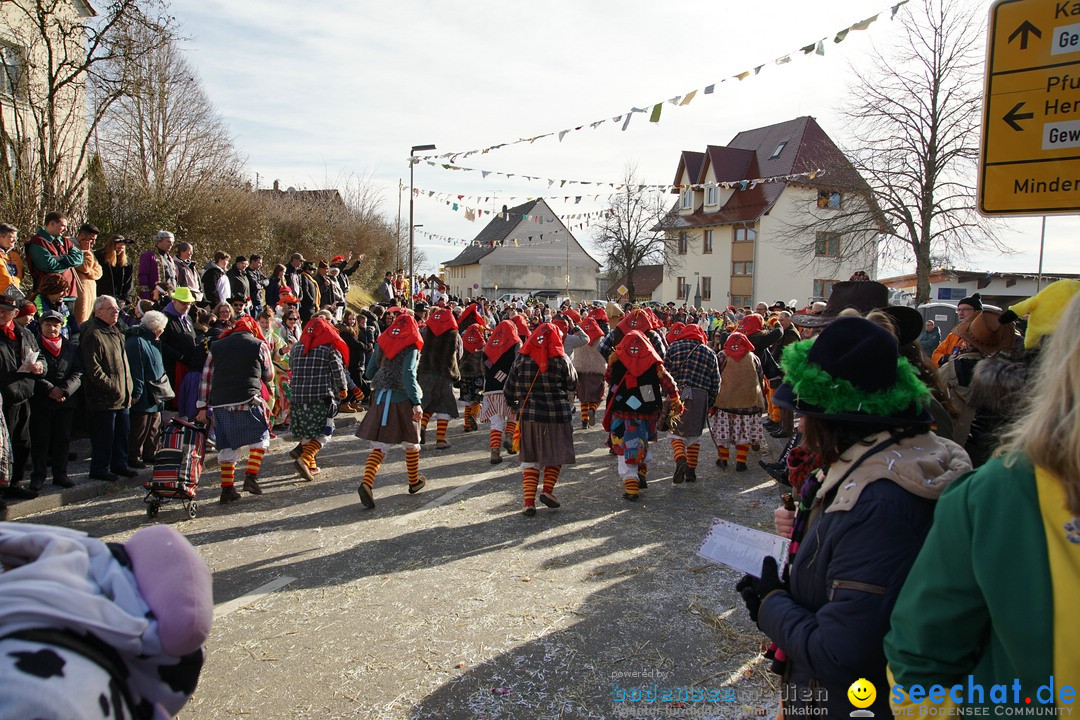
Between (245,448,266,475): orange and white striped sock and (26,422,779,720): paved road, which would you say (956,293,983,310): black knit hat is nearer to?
(26,422,779,720): paved road

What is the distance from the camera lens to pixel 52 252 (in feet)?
29.0

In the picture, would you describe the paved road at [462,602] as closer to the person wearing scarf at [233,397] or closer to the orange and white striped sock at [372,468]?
the orange and white striped sock at [372,468]

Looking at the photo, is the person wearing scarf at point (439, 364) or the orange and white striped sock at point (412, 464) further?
the person wearing scarf at point (439, 364)

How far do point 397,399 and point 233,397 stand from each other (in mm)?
1710

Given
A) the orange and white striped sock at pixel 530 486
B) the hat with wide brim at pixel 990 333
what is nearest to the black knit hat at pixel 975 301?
the hat with wide brim at pixel 990 333

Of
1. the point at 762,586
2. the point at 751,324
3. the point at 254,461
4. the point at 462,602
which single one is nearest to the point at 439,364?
the point at 254,461

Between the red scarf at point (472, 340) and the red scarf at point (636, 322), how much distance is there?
275 cm

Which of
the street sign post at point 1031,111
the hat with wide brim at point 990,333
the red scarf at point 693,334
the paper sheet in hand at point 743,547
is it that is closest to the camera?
the paper sheet in hand at point 743,547

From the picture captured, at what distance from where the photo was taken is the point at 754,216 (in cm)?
3962

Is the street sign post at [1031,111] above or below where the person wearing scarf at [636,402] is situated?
above

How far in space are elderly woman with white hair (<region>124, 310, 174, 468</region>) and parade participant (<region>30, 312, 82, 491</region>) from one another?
604mm

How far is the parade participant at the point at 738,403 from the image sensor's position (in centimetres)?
905

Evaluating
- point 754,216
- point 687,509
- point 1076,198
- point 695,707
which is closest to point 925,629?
point 1076,198

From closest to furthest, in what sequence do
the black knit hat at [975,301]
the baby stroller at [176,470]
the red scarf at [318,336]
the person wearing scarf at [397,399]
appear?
the black knit hat at [975,301]
the baby stroller at [176,470]
the person wearing scarf at [397,399]
the red scarf at [318,336]
